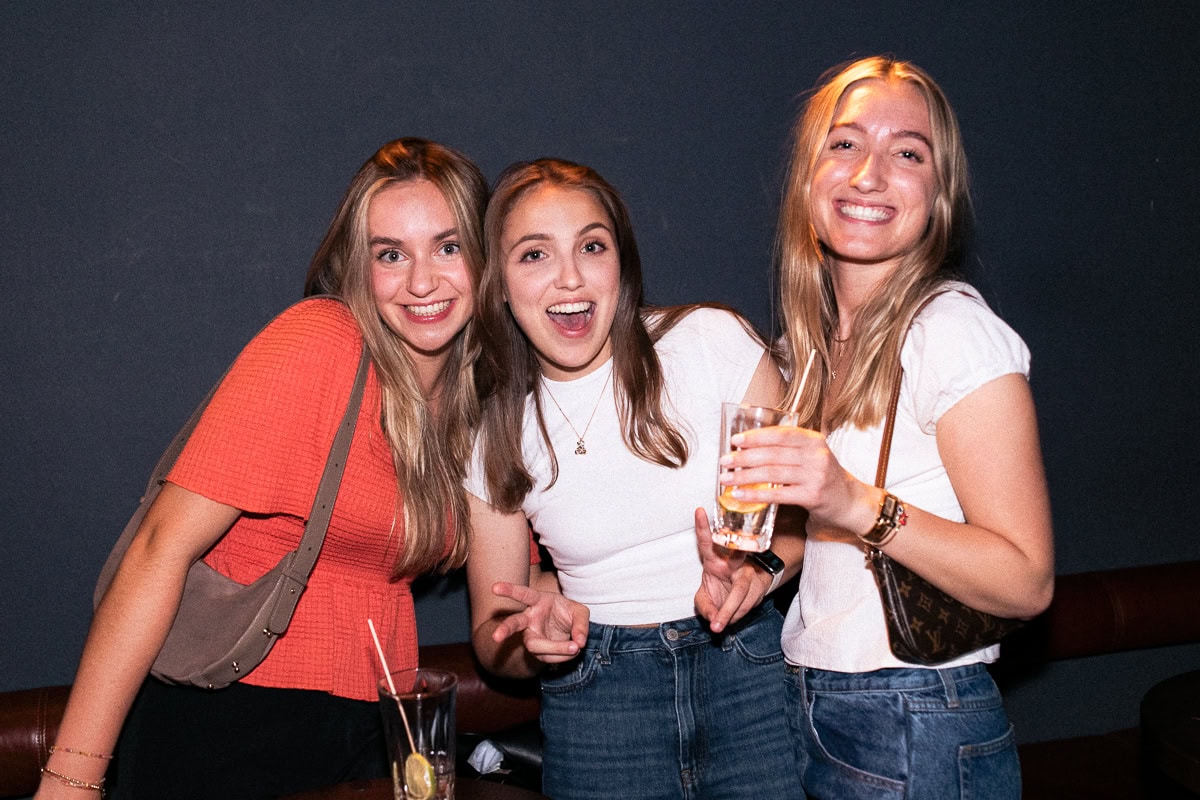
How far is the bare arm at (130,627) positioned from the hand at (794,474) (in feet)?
3.44

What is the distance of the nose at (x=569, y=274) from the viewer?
212 cm

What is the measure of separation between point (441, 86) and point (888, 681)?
2.02 metres

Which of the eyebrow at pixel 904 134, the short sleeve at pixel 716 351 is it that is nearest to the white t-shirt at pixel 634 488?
the short sleeve at pixel 716 351

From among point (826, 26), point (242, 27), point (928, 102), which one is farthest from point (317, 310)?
point (826, 26)

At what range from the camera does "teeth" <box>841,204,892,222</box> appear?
1848 mm

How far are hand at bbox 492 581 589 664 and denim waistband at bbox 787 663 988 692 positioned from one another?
46cm

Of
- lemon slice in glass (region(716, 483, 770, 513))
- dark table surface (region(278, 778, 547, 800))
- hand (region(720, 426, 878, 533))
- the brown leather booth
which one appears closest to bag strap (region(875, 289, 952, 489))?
hand (region(720, 426, 878, 533))

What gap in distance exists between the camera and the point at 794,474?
60.4 inches

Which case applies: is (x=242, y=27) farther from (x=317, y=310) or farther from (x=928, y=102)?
(x=928, y=102)

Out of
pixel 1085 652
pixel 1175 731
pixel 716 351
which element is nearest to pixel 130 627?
pixel 716 351

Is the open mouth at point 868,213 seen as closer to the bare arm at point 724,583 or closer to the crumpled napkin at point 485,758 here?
the bare arm at point 724,583

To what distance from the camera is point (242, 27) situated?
2.71 meters

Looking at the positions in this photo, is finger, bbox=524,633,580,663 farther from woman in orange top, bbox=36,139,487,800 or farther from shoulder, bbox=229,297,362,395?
shoulder, bbox=229,297,362,395

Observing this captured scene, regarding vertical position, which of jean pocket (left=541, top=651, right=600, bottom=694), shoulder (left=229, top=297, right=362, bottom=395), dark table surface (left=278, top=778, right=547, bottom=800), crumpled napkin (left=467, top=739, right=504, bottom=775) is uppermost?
shoulder (left=229, top=297, right=362, bottom=395)
